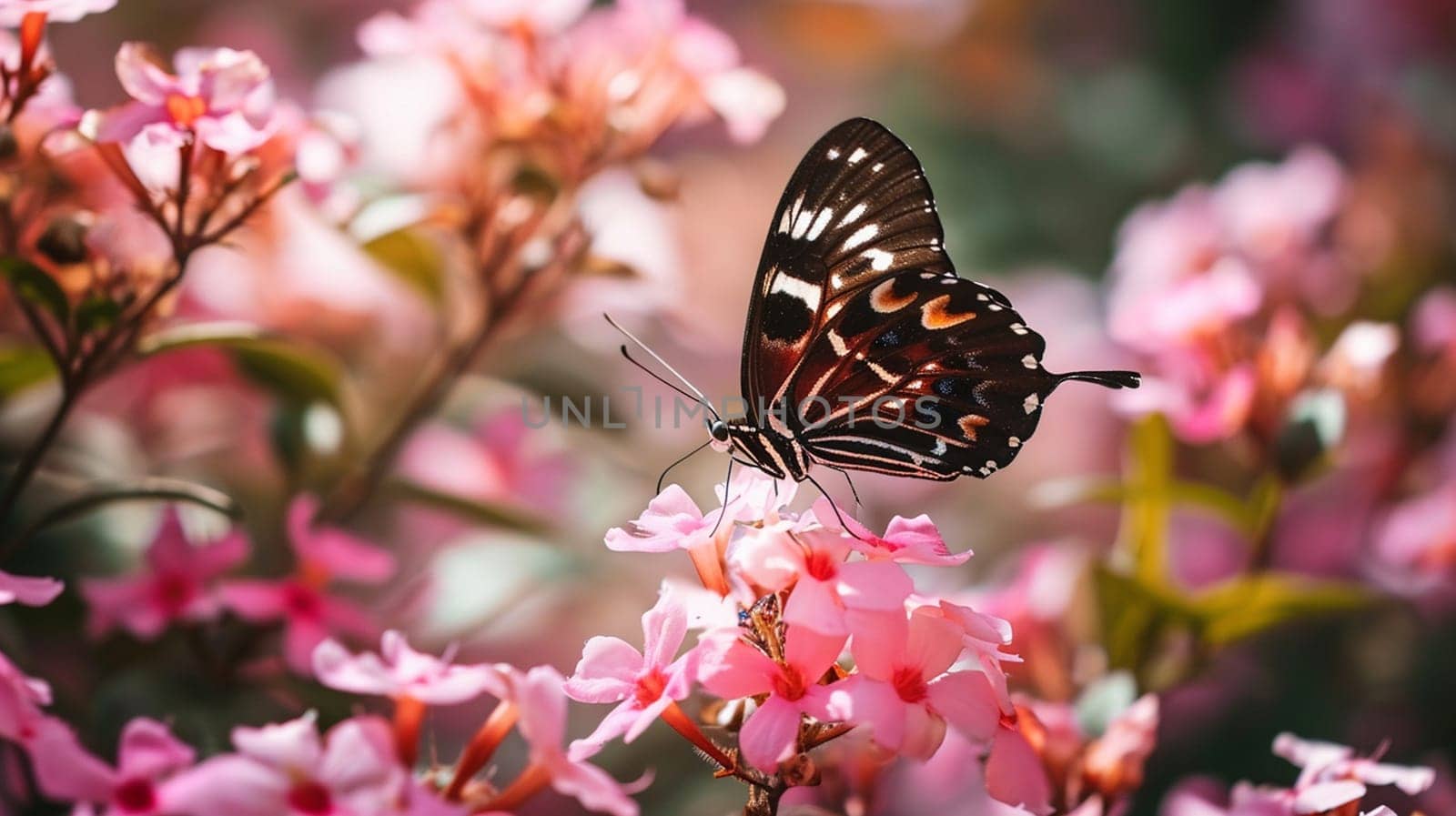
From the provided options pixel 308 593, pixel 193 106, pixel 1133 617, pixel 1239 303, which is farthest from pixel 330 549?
pixel 1239 303

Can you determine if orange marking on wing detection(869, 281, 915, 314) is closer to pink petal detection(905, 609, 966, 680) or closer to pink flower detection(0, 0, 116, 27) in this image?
pink petal detection(905, 609, 966, 680)

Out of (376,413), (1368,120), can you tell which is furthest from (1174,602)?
(1368,120)

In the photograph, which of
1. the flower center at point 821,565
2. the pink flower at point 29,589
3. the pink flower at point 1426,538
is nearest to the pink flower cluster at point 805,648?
the flower center at point 821,565

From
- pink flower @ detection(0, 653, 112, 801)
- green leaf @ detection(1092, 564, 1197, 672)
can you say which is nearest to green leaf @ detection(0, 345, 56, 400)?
pink flower @ detection(0, 653, 112, 801)

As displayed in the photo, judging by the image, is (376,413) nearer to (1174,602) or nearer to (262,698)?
(262,698)

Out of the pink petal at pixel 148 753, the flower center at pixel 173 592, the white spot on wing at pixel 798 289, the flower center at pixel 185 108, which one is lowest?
the pink petal at pixel 148 753

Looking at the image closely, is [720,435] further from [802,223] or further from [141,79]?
[141,79]

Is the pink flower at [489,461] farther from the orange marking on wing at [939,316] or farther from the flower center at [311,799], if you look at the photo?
the flower center at [311,799]
